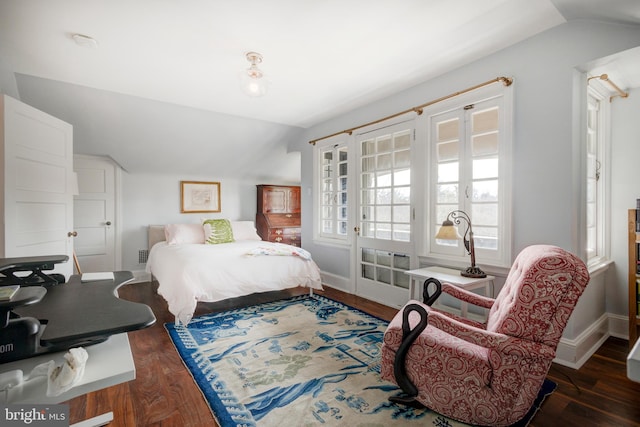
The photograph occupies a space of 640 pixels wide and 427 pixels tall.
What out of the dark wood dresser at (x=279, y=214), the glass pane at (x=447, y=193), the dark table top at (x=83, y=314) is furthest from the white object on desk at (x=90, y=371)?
the dark wood dresser at (x=279, y=214)

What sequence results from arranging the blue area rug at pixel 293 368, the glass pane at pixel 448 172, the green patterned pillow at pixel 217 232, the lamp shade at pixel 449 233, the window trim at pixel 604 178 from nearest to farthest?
the blue area rug at pixel 293 368
the lamp shade at pixel 449 233
the window trim at pixel 604 178
the glass pane at pixel 448 172
the green patterned pillow at pixel 217 232

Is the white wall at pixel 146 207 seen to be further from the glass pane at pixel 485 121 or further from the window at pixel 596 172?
the window at pixel 596 172

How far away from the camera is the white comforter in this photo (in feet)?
9.69

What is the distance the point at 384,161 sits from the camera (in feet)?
11.9

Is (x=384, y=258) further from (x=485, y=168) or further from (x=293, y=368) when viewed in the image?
(x=293, y=368)

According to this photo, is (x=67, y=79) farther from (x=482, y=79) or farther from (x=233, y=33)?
(x=482, y=79)

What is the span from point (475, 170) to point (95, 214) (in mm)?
5137

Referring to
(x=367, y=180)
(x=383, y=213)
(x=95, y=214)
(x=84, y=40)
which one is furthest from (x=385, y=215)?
(x=95, y=214)

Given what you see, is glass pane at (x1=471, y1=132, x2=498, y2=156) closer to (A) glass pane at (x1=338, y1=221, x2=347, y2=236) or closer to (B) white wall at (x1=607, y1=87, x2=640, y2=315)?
(B) white wall at (x1=607, y1=87, x2=640, y2=315)

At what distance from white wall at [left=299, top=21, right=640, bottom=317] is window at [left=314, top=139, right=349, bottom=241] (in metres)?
1.99

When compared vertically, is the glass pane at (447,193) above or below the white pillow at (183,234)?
above

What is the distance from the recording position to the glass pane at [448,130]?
2891 millimetres

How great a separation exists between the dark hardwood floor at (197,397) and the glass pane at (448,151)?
72.9 inches

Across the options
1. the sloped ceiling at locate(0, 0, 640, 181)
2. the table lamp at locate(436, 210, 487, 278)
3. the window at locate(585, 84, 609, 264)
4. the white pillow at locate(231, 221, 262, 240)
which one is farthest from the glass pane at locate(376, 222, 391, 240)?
the white pillow at locate(231, 221, 262, 240)
